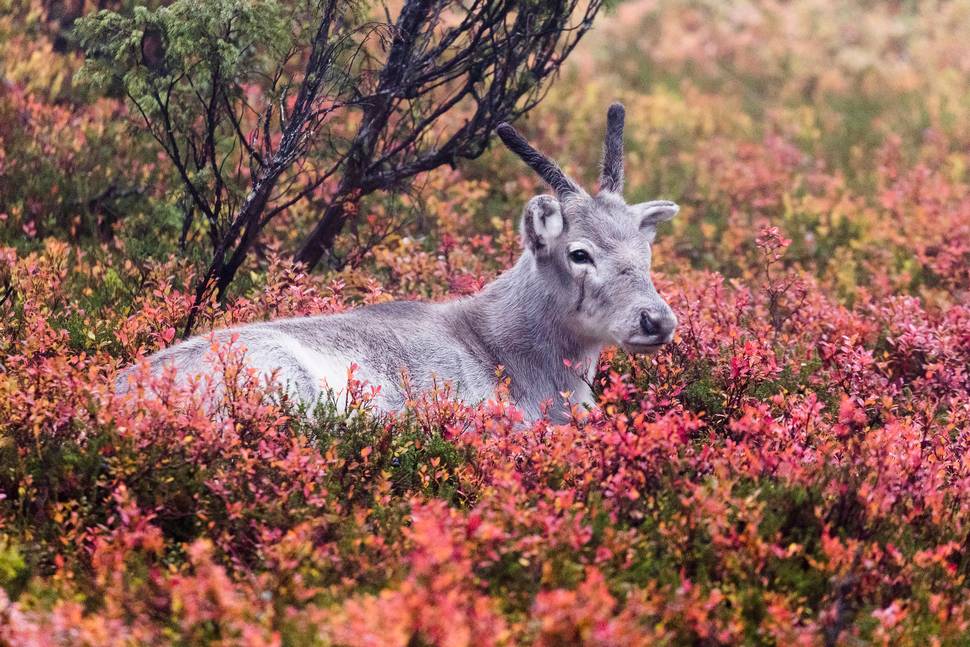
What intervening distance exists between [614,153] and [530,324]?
4.87 feet

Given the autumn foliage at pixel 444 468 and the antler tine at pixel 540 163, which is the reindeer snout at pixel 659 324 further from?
the antler tine at pixel 540 163

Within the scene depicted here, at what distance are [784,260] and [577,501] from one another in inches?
297

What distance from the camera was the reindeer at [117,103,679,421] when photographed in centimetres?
723

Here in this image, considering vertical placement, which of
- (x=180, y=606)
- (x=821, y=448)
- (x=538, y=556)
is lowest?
(x=180, y=606)

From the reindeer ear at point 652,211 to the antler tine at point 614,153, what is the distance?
0.90 feet

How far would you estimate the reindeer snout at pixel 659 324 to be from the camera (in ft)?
23.6

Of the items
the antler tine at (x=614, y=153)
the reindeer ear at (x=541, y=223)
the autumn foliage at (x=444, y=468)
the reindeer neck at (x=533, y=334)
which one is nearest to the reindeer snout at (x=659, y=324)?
the autumn foliage at (x=444, y=468)

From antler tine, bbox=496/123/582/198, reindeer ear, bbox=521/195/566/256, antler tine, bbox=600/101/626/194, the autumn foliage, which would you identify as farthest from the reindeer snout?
antler tine, bbox=600/101/626/194

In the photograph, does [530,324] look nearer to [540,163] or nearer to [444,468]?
[540,163]

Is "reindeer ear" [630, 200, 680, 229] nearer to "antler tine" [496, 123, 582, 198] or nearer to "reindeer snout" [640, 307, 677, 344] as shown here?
"antler tine" [496, 123, 582, 198]

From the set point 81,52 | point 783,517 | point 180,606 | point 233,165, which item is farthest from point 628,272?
point 81,52

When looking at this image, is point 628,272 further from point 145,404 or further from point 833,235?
point 833,235

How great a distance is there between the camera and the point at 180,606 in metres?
4.52

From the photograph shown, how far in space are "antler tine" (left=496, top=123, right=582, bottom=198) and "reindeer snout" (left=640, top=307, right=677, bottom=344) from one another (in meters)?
1.36
